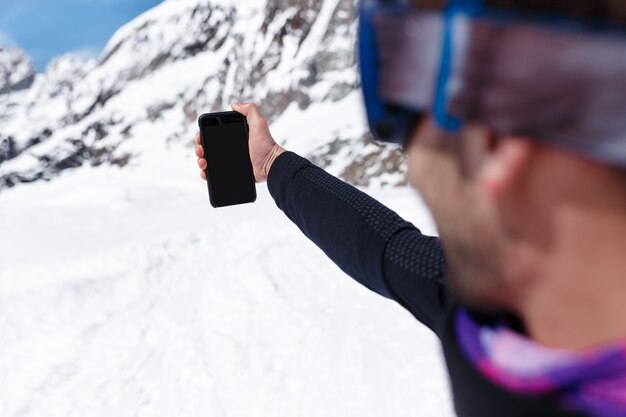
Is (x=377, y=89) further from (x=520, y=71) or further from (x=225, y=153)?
(x=225, y=153)

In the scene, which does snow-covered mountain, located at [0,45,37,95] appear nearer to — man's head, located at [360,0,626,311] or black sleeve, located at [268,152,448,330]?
black sleeve, located at [268,152,448,330]

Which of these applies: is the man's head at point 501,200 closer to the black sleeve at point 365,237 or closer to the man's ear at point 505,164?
the man's ear at point 505,164

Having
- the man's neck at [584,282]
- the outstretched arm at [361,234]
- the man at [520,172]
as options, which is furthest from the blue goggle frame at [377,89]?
the outstretched arm at [361,234]

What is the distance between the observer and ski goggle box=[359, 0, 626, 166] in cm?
65

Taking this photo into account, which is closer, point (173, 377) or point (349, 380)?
point (349, 380)

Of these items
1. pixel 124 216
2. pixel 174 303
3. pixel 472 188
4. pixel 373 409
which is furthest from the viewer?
pixel 124 216

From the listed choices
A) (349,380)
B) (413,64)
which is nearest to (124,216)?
(349,380)

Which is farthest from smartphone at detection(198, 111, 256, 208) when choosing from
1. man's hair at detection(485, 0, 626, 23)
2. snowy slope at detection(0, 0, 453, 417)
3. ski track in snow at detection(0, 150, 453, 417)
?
man's hair at detection(485, 0, 626, 23)

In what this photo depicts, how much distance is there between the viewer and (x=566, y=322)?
75 cm

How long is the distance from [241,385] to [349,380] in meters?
0.73

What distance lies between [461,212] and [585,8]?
0.31 meters

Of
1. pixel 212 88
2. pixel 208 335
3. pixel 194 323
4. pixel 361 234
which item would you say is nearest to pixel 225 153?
pixel 361 234

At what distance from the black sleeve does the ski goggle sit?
0.72 meters

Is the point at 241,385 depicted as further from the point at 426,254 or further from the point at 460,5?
the point at 460,5
